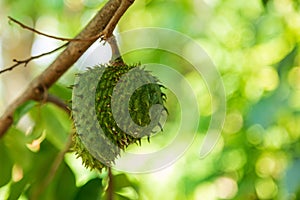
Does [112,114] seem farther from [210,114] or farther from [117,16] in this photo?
[210,114]

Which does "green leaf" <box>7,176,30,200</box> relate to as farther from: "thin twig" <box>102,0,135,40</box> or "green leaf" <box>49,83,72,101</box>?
"thin twig" <box>102,0,135,40</box>

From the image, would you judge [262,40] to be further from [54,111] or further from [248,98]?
[54,111]

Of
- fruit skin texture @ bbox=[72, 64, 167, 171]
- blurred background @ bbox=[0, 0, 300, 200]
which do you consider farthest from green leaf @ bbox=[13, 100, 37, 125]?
fruit skin texture @ bbox=[72, 64, 167, 171]

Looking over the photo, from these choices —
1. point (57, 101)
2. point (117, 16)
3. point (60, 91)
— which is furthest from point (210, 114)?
point (117, 16)

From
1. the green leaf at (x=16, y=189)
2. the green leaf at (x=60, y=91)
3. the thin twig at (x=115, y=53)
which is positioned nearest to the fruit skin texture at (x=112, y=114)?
the thin twig at (x=115, y=53)

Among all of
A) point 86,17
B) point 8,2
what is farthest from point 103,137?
point 86,17

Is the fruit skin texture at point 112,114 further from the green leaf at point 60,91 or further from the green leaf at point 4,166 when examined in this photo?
the green leaf at point 60,91
